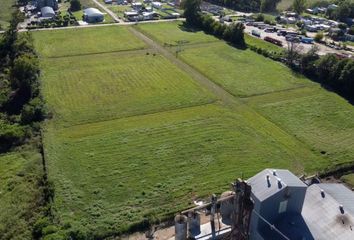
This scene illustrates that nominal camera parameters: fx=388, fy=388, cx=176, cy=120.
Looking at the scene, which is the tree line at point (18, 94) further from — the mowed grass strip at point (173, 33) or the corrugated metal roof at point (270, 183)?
the corrugated metal roof at point (270, 183)

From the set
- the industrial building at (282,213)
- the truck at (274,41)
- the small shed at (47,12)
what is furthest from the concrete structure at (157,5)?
the industrial building at (282,213)

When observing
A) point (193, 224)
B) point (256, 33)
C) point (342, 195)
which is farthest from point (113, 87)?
point (256, 33)

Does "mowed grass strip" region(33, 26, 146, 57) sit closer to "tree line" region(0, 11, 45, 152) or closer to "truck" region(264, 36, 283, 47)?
"tree line" region(0, 11, 45, 152)

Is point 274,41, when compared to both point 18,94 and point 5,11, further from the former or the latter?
point 5,11

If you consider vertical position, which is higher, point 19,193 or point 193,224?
point 193,224

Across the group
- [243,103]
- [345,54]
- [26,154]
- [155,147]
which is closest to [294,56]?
[345,54]

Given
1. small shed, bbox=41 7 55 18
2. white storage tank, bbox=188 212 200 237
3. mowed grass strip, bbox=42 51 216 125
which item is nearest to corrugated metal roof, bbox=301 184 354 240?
white storage tank, bbox=188 212 200 237
